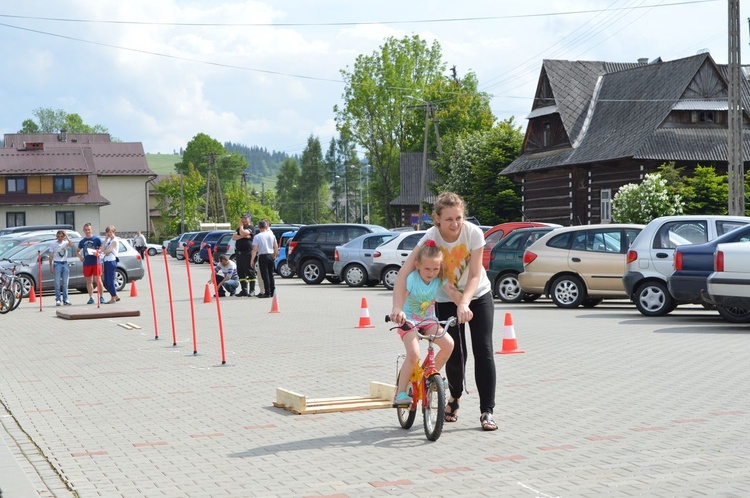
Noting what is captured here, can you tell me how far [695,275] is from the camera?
17781 mm

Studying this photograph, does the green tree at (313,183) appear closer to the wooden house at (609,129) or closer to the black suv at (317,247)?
the wooden house at (609,129)

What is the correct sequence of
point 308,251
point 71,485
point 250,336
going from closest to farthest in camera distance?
1. point 71,485
2. point 250,336
3. point 308,251

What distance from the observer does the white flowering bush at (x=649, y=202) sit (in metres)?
38.0

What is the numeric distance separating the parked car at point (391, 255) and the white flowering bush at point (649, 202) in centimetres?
1082

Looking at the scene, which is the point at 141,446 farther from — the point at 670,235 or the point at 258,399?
the point at 670,235

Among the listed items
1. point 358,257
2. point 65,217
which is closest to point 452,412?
point 358,257

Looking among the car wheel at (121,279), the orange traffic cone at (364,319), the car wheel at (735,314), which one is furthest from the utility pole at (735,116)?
the car wheel at (121,279)

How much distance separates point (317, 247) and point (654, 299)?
1695 cm

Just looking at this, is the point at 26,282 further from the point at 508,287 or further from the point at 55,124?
the point at 55,124

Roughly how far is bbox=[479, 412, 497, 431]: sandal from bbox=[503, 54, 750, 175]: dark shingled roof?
125ft

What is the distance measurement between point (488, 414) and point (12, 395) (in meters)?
5.06

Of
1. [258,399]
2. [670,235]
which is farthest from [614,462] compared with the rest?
[670,235]

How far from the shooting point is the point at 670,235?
1947 cm

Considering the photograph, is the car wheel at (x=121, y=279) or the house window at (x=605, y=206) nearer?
the car wheel at (x=121, y=279)
